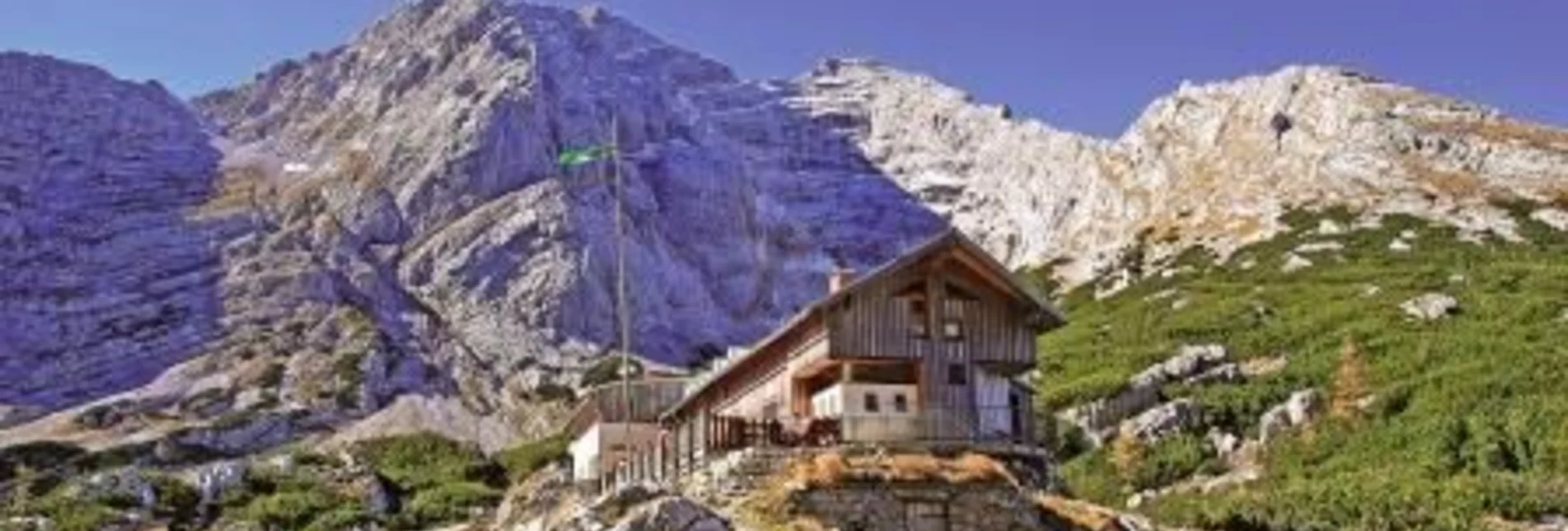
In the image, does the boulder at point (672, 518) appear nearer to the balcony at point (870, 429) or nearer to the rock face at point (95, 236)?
the balcony at point (870, 429)

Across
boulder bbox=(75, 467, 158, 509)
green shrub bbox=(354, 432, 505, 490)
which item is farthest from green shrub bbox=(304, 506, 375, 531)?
boulder bbox=(75, 467, 158, 509)

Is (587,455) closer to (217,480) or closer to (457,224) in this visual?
(217,480)

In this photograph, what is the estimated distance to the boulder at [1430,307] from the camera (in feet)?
352

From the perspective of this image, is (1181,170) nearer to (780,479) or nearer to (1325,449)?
(1325,449)

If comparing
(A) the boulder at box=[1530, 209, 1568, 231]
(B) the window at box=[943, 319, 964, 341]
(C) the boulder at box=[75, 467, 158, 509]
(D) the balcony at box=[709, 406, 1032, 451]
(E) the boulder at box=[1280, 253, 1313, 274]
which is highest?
(A) the boulder at box=[1530, 209, 1568, 231]

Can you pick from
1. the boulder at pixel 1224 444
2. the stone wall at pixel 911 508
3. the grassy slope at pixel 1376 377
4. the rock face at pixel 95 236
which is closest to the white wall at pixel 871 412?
the stone wall at pixel 911 508

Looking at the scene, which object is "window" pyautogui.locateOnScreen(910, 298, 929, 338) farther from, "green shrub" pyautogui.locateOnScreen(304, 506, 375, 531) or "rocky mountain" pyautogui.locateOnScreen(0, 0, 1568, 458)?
"rocky mountain" pyautogui.locateOnScreen(0, 0, 1568, 458)

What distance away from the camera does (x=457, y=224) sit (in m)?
170

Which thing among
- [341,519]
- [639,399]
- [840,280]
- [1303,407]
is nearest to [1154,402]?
[1303,407]

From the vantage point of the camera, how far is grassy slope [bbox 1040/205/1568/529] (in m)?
64.9

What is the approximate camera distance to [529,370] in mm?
144750

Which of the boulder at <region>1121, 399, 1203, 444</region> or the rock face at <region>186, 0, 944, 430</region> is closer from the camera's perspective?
the boulder at <region>1121, 399, 1203, 444</region>

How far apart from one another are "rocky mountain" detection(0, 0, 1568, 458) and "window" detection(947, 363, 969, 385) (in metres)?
77.8

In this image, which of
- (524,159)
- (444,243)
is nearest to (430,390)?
(444,243)
